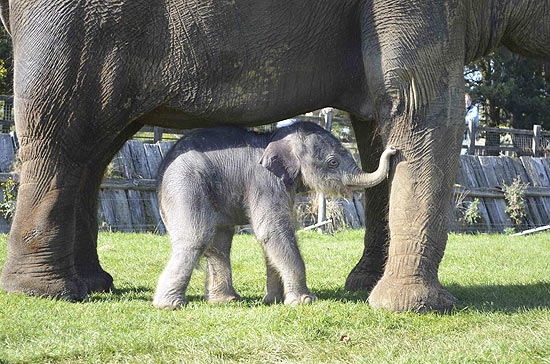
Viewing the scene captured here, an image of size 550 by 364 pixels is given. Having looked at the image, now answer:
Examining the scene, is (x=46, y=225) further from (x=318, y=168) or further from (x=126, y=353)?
(x=318, y=168)

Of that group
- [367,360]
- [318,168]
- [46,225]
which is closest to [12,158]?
[46,225]

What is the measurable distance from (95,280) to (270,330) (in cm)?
194

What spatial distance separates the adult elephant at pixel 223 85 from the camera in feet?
14.1

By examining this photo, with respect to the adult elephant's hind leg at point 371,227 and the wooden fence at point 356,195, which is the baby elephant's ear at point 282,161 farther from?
the wooden fence at point 356,195

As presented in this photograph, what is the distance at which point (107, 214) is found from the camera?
10367 mm

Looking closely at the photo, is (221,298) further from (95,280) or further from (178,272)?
(95,280)

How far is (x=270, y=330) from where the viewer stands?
379 centimetres

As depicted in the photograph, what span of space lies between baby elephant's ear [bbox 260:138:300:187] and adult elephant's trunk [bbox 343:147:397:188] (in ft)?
1.13

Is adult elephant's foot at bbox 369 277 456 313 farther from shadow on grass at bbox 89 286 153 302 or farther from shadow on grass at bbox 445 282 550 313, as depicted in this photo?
shadow on grass at bbox 89 286 153 302

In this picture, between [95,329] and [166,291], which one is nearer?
[95,329]

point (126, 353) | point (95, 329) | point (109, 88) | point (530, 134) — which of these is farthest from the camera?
point (530, 134)

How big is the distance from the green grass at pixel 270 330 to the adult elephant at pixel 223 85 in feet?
1.11

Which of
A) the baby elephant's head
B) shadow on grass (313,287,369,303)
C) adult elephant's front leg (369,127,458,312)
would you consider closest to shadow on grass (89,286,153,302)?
shadow on grass (313,287,369,303)

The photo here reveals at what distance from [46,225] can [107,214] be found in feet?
19.9
